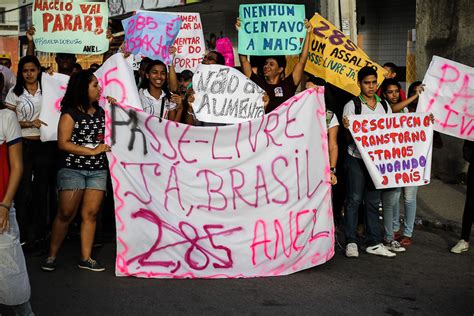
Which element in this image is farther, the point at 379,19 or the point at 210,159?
the point at 379,19

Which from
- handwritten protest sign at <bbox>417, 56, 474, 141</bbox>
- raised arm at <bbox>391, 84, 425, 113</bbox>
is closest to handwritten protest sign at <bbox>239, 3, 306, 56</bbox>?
raised arm at <bbox>391, 84, 425, 113</bbox>

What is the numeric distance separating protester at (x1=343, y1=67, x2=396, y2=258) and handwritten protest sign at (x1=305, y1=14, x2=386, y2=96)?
1267mm

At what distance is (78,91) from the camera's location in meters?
6.61

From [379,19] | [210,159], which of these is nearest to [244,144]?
[210,159]

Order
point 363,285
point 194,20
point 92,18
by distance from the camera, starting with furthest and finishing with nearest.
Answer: point 194,20, point 92,18, point 363,285

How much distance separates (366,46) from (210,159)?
10250mm

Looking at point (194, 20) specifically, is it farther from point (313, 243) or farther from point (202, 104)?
point (313, 243)

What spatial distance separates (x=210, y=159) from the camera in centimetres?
646

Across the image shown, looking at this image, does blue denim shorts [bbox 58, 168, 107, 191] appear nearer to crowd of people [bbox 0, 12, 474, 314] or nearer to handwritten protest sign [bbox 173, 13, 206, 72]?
crowd of people [bbox 0, 12, 474, 314]

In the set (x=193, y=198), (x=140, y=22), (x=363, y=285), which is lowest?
(x=363, y=285)

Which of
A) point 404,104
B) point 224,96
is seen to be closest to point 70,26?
point 224,96

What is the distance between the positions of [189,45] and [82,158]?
179 inches

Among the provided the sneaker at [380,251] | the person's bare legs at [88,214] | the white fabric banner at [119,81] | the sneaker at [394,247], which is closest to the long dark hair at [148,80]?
the white fabric banner at [119,81]

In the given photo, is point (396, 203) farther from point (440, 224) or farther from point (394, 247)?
point (440, 224)
